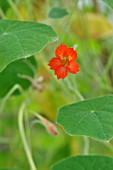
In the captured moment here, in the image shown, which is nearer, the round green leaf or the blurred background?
the round green leaf

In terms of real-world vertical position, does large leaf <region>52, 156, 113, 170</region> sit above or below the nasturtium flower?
Result: below

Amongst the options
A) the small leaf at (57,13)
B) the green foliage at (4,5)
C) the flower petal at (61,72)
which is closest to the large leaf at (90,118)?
the flower petal at (61,72)

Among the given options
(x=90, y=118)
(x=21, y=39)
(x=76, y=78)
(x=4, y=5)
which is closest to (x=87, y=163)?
(x=90, y=118)

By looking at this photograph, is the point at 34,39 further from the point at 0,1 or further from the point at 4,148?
Answer: the point at 4,148

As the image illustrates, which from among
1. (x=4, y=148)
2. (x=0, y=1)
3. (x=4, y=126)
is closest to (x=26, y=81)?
(x=0, y=1)

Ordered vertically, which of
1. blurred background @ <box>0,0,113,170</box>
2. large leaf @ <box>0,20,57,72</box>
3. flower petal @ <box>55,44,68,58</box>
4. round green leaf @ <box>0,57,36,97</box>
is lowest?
blurred background @ <box>0,0,113,170</box>

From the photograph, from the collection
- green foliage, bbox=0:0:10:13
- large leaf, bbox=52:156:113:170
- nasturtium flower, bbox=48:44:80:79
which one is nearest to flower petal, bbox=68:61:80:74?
nasturtium flower, bbox=48:44:80:79

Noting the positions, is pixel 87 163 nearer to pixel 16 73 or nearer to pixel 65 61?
pixel 65 61

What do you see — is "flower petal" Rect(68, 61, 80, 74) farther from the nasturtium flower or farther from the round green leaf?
the round green leaf
